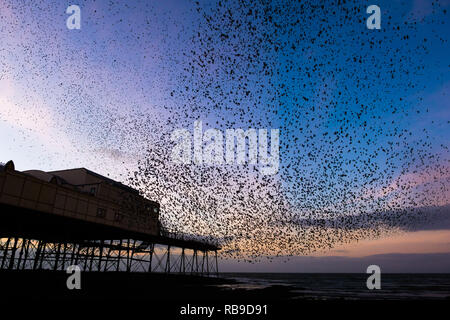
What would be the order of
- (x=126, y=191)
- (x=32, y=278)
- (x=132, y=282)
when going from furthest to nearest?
1. (x=126, y=191)
2. (x=132, y=282)
3. (x=32, y=278)

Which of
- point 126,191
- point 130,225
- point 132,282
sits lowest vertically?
point 132,282

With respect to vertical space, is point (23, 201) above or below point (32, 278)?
above
